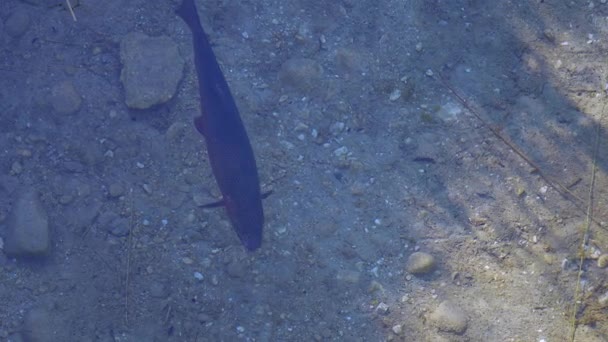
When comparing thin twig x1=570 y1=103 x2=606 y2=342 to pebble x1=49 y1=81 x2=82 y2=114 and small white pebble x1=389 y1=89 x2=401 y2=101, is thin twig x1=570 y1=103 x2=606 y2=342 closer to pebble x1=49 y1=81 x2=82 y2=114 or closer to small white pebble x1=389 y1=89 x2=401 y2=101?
small white pebble x1=389 y1=89 x2=401 y2=101

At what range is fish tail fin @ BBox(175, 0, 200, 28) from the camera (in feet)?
16.2

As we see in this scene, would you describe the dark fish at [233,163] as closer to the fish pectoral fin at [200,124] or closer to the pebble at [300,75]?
the fish pectoral fin at [200,124]

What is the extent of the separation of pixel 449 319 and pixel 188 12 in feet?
10.9

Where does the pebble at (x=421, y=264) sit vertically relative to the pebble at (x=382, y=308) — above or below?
above

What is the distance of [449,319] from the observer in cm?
428

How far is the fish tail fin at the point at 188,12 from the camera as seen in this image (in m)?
4.93

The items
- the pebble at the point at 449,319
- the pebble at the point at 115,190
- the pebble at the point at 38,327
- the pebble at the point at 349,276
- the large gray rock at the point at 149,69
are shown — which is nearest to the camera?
the pebble at the point at 38,327

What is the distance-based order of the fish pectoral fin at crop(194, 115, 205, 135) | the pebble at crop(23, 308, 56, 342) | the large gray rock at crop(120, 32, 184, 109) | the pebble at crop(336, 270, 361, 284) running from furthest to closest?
1. the large gray rock at crop(120, 32, 184, 109)
2. the fish pectoral fin at crop(194, 115, 205, 135)
3. the pebble at crop(336, 270, 361, 284)
4. the pebble at crop(23, 308, 56, 342)

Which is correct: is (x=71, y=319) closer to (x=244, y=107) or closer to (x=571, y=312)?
(x=244, y=107)

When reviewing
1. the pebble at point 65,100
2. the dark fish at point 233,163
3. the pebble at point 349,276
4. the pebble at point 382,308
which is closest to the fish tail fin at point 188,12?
the dark fish at point 233,163

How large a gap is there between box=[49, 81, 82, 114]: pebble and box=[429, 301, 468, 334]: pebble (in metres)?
3.40

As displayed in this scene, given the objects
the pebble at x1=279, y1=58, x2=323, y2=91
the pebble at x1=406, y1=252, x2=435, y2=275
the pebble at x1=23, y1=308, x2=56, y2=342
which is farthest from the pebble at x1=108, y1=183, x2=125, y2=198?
the pebble at x1=406, y1=252, x2=435, y2=275

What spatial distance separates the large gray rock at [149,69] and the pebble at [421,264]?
243cm

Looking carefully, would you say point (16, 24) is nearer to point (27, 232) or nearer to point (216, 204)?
point (27, 232)
